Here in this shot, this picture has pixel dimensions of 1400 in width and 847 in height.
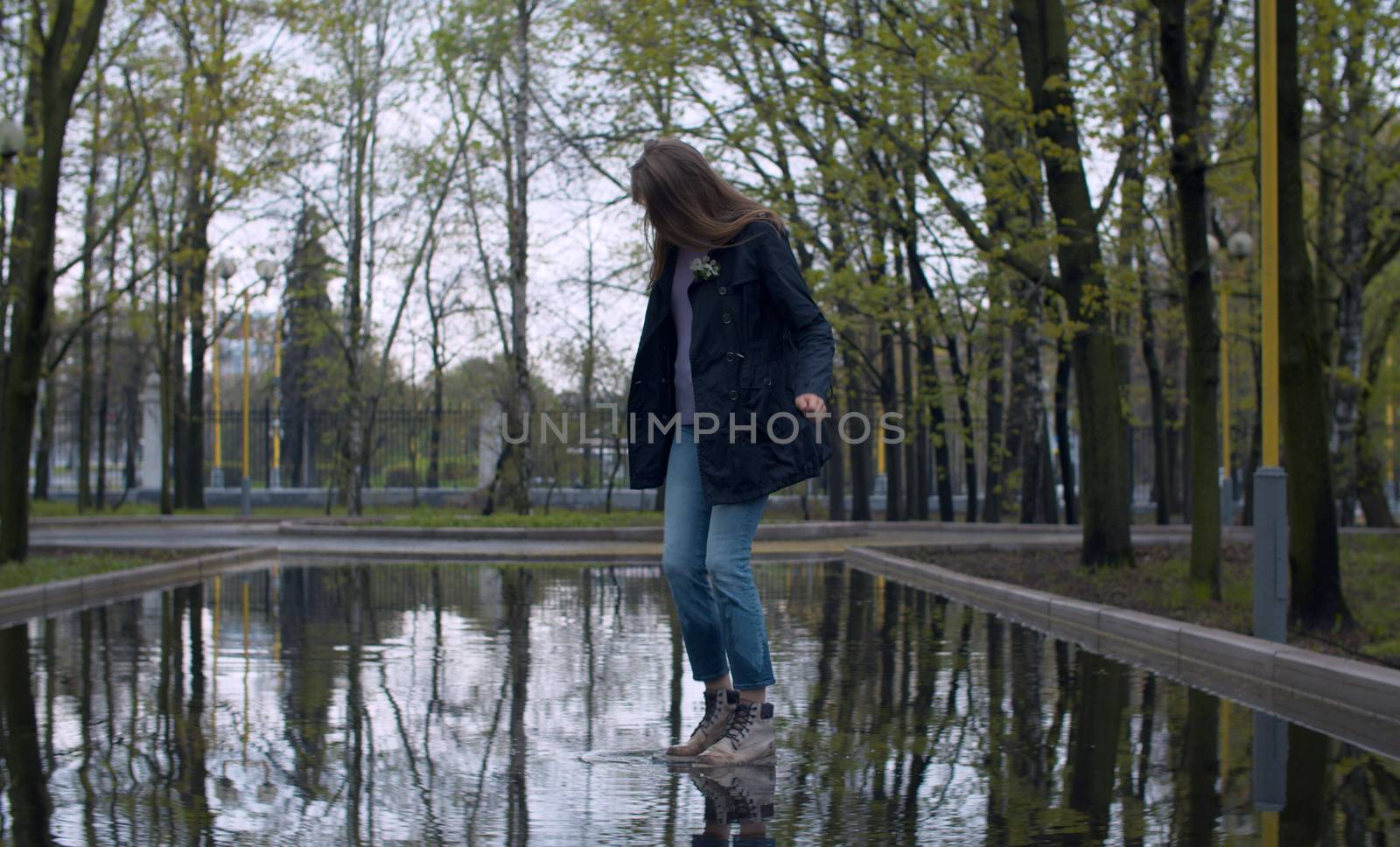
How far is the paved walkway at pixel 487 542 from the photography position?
18344 millimetres

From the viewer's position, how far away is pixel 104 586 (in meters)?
12.3

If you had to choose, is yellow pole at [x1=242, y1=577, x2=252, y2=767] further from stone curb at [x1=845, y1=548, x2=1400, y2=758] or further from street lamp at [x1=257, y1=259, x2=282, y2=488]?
street lamp at [x1=257, y1=259, x2=282, y2=488]

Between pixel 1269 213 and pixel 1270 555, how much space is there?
1951mm

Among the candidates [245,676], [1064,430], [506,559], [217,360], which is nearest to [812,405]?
[245,676]

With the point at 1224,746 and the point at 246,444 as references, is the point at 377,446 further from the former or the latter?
the point at 1224,746

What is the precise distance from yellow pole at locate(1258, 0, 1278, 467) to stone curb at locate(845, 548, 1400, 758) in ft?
3.80

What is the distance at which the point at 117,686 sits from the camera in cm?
700

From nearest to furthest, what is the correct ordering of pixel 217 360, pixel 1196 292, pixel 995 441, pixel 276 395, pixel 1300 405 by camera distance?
pixel 1300 405
pixel 1196 292
pixel 995 441
pixel 217 360
pixel 276 395

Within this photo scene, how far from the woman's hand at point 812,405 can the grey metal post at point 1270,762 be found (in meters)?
1.78

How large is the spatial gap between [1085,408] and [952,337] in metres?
12.0

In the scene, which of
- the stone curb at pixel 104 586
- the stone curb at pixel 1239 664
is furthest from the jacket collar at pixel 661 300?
the stone curb at pixel 104 586

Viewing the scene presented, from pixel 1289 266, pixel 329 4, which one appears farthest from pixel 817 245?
pixel 1289 266

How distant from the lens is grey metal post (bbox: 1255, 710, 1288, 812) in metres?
4.66

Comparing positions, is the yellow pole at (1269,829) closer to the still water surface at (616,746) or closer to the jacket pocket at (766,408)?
the still water surface at (616,746)
